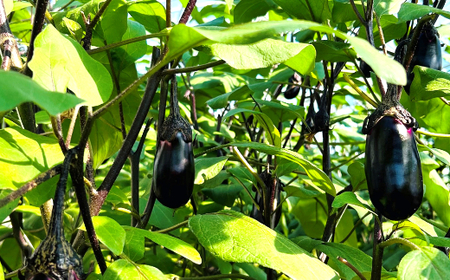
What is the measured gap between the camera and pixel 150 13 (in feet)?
1.93

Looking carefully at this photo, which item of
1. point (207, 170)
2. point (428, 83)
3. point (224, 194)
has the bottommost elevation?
point (224, 194)

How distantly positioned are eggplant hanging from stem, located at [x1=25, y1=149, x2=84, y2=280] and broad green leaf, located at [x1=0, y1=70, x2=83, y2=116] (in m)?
0.07

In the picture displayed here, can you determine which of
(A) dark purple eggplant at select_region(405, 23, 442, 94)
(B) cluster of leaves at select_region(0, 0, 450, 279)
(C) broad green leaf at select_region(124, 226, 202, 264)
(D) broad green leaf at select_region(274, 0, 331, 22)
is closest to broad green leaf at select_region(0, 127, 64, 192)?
(B) cluster of leaves at select_region(0, 0, 450, 279)

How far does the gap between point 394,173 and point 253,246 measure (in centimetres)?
15

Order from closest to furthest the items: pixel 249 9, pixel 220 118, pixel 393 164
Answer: pixel 393 164, pixel 249 9, pixel 220 118

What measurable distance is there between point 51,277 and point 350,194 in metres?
0.30

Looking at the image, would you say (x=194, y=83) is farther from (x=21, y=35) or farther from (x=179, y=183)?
(x=179, y=183)

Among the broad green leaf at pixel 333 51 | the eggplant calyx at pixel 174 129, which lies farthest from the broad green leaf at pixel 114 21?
the broad green leaf at pixel 333 51

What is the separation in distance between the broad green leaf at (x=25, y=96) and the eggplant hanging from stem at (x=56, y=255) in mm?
70

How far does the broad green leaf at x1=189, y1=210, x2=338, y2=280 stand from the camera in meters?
0.39

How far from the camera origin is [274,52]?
34cm

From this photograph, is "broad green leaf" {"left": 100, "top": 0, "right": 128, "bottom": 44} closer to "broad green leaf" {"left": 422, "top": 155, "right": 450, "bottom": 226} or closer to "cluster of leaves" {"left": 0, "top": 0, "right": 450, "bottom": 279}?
"cluster of leaves" {"left": 0, "top": 0, "right": 450, "bottom": 279}

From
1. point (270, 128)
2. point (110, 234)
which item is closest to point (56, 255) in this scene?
point (110, 234)

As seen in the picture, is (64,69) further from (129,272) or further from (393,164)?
(393,164)
